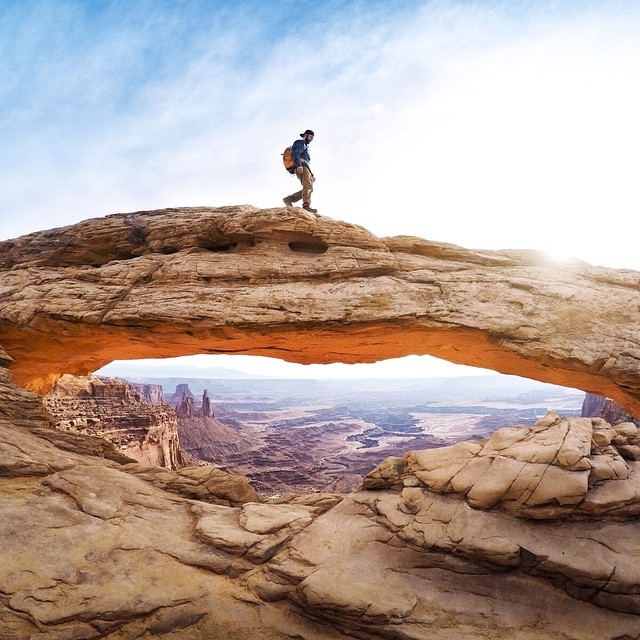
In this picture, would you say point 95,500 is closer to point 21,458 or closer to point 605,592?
point 21,458

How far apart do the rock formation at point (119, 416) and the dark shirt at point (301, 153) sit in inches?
1344

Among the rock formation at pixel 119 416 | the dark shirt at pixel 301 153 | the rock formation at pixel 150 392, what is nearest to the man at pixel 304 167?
the dark shirt at pixel 301 153

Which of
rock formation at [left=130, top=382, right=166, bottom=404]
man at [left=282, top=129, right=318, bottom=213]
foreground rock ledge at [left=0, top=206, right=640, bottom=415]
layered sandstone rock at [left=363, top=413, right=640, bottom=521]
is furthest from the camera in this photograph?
rock formation at [left=130, top=382, right=166, bottom=404]

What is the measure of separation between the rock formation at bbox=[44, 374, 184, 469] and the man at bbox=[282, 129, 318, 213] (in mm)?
33464

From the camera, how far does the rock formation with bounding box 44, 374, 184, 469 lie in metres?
39.8

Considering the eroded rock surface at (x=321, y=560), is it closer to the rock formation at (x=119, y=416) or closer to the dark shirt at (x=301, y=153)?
the dark shirt at (x=301, y=153)

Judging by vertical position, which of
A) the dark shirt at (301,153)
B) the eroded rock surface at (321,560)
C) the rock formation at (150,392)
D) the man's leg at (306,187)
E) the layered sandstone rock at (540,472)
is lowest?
the rock formation at (150,392)

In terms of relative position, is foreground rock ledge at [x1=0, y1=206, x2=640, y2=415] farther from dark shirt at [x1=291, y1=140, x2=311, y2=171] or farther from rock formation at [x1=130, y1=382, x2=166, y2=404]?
rock formation at [x1=130, y1=382, x2=166, y2=404]

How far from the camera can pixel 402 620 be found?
7305mm

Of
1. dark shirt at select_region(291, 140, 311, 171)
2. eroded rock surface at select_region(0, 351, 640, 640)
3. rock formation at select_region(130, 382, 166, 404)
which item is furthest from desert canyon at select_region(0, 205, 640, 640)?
rock formation at select_region(130, 382, 166, 404)

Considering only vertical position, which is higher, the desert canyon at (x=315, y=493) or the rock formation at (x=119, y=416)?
the desert canyon at (x=315, y=493)

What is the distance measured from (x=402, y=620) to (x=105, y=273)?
583 inches

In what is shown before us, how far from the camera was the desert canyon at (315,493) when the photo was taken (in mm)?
7441

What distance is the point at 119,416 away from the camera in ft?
145
